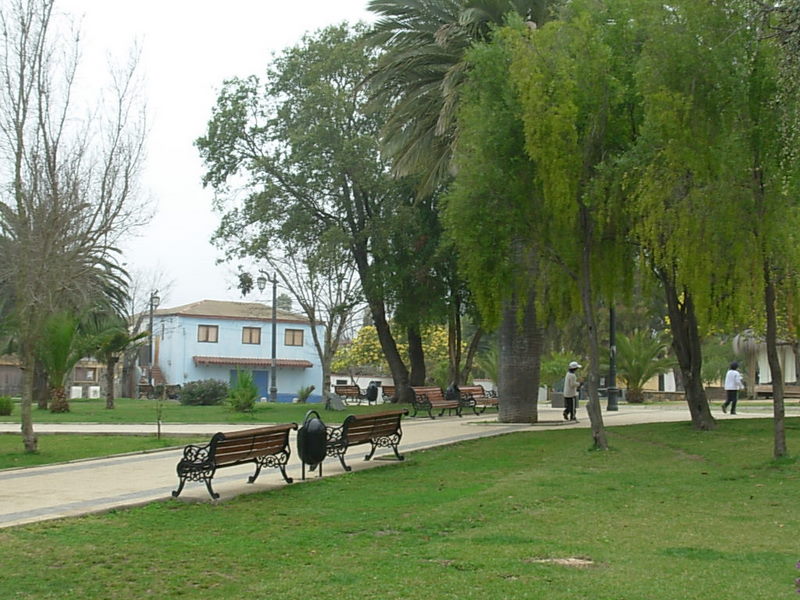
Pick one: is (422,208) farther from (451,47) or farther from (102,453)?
(102,453)

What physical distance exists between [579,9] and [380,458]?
8.58 meters

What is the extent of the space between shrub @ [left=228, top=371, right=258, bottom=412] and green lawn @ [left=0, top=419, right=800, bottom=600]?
57.4 feet

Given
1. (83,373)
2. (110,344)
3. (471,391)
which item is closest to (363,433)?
(471,391)

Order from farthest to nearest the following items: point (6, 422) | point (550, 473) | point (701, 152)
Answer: point (6, 422) → point (701, 152) → point (550, 473)

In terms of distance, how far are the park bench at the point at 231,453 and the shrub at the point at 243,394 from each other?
18.0 m

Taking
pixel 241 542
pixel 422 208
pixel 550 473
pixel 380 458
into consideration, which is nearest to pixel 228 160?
pixel 422 208

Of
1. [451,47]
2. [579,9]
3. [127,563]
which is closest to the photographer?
[127,563]

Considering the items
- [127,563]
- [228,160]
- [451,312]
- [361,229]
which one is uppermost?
[228,160]

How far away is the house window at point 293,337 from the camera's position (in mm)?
75938

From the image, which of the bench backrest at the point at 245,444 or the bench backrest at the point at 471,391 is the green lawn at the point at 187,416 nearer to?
the bench backrest at the point at 471,391

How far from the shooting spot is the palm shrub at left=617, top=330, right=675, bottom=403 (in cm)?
4019

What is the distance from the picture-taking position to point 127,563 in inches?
304

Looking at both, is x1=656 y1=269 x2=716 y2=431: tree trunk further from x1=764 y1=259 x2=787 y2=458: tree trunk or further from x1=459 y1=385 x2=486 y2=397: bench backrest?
x1=459 y1=385 x2=486 y2=397: bench backrest

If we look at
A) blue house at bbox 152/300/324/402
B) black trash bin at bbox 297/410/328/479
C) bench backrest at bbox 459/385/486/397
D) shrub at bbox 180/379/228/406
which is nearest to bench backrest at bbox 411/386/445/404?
bench backrest at bbox 459/385/486/397
